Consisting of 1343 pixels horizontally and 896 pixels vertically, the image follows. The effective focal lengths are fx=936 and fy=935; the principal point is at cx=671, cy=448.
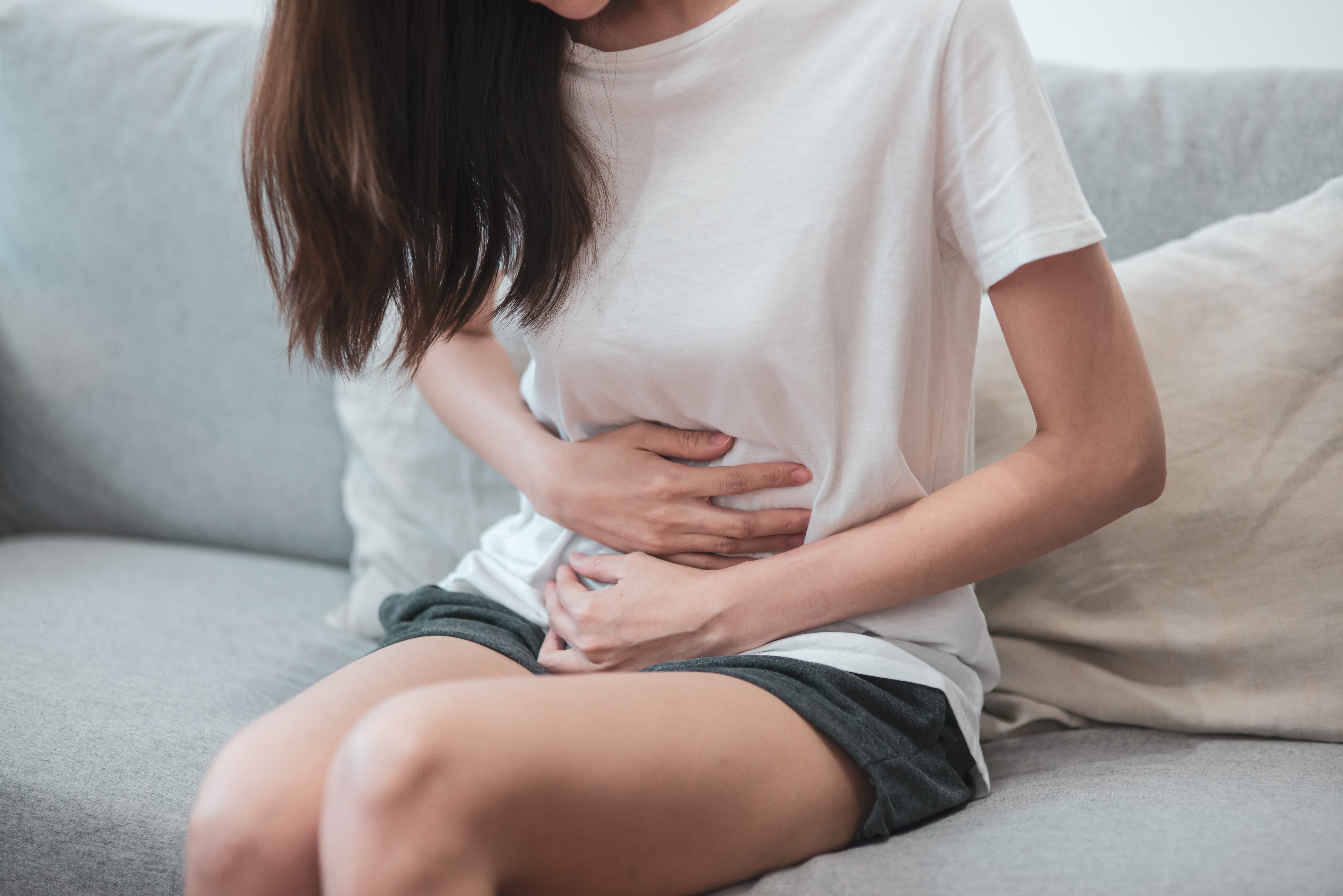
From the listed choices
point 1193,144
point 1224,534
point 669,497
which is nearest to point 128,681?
point 669,497

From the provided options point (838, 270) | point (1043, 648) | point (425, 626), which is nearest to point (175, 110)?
point (425, 626)

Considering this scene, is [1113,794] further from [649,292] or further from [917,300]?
[649,292]

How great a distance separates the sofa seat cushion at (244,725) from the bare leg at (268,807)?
23 centimetres

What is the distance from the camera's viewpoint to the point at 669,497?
0.80 meters

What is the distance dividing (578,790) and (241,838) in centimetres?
21

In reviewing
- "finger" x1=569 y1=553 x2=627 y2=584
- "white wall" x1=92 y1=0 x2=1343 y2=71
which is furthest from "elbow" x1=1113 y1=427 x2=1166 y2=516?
"white wall" x1=92 y1=0 x2=1343 y2=71

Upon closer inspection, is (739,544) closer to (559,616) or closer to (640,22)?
(559,616)

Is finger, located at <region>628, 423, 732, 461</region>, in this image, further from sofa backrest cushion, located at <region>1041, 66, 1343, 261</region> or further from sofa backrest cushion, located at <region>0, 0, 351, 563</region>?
sofa backrest cushion, located at <region>0, 0, 351, 563</region>

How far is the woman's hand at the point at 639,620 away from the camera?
750mm

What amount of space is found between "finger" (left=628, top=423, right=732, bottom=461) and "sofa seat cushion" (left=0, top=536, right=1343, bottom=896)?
332 mm

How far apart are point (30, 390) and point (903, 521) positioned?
54.0 inches

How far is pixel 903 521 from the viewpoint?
73 cm

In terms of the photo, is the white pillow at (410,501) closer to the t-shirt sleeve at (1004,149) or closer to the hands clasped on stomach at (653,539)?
the hands clasped on stomach at (653,539)

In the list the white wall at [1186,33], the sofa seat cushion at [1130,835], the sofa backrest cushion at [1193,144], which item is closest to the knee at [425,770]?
the sofa seat cushion at [1130,835]
